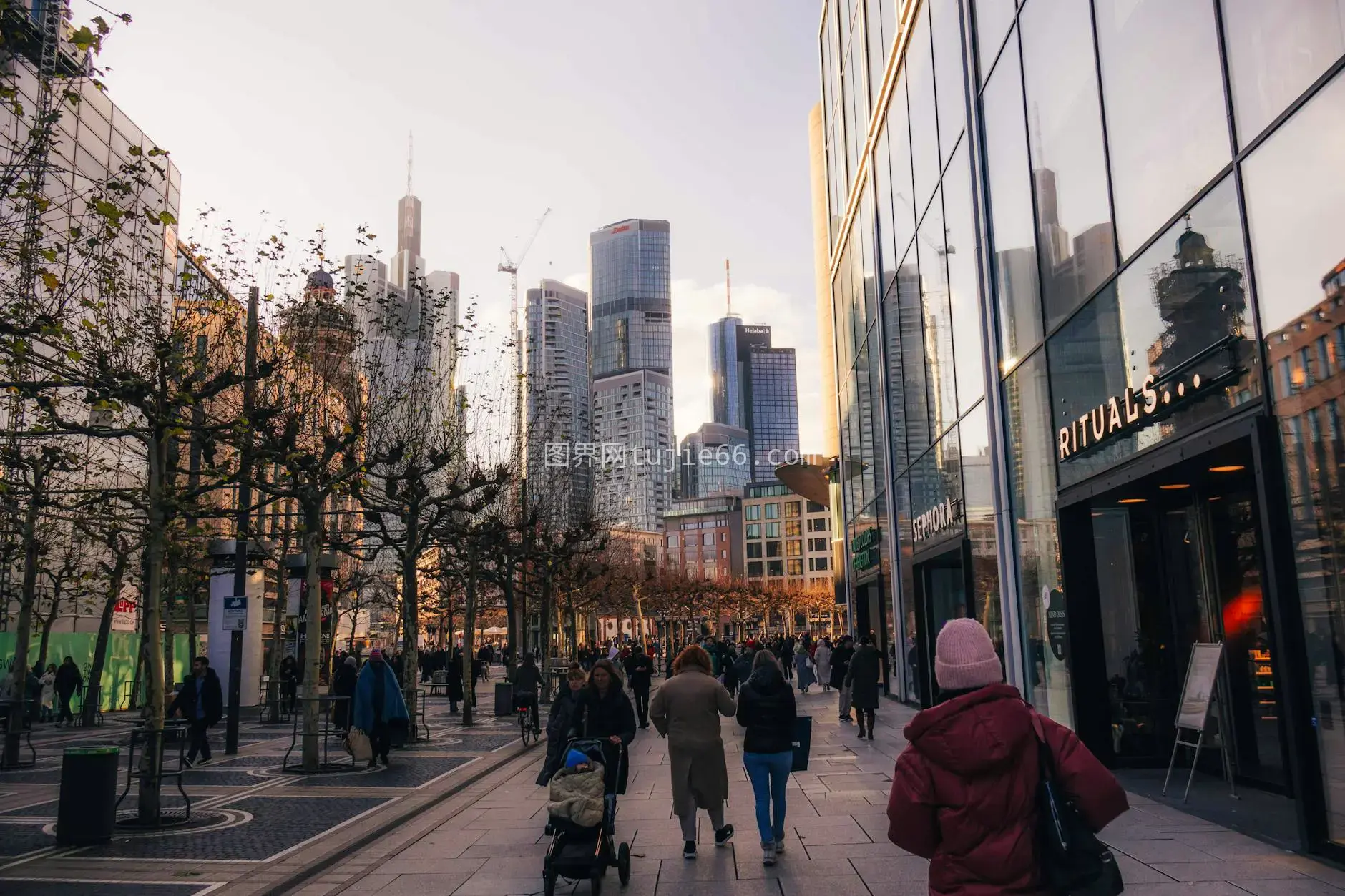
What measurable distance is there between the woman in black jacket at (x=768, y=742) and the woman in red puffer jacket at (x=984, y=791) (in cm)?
526

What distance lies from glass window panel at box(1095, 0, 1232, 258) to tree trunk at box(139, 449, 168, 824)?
11.0 meters

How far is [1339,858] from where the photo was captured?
7824 millimetres

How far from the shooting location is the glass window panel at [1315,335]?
7.81 metres

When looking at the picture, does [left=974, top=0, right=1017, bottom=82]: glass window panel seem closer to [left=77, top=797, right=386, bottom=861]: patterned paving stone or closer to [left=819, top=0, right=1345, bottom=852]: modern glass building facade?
[left=819, top=0, right=1345, bottom=852]: modern glass building facade

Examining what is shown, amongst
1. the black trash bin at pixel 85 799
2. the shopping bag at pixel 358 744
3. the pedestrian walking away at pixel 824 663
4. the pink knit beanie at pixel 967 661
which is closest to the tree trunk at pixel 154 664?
the black trash bin at pixel 85 799

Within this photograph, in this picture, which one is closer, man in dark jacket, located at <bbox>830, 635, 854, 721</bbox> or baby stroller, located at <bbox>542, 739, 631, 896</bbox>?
baby stroller, located at <bbox>542, 739, 631, 896</bbox>

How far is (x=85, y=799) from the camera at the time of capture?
394 inches

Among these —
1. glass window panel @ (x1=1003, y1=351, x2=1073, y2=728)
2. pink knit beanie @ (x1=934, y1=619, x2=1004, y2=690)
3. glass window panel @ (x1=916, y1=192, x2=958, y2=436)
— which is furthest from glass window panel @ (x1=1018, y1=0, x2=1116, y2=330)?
pink knit beanie @ (x1=934, y1=619, x2=1004, y2=690)

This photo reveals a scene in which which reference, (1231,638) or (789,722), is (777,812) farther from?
(1231,638)

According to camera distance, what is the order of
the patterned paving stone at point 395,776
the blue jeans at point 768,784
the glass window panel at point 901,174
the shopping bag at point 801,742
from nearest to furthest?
1. the blue jeans at point 768,784
2. the shopping bag at point 801,742
3. the patterned paving stone at point 395,776
4. the glass window panel at point 901,174

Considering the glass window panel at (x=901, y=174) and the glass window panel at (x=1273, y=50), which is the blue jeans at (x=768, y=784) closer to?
the glass window panel at (x=1273, y=50)

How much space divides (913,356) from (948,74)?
6543mm

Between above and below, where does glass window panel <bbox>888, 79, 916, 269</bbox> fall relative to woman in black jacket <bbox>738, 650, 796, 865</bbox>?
above

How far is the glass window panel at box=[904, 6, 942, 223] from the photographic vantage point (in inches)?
807
